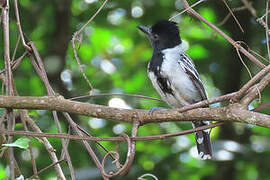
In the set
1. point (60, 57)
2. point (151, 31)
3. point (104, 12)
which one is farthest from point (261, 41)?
Answer: point (60, 57)

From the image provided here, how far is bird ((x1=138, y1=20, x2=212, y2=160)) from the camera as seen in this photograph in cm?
400

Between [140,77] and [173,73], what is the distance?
5.04 feet

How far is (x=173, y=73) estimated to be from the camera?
401 centimetres

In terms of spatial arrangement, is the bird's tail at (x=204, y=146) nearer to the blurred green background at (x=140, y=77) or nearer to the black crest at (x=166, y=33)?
the blurred green background at (x=140, y=77)

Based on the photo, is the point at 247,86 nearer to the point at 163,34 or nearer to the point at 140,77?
the point at 163,34

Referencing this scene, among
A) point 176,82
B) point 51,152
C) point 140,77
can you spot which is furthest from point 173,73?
point 51,152

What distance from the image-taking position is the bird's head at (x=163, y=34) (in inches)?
174

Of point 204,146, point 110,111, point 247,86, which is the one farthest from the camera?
point 204,146

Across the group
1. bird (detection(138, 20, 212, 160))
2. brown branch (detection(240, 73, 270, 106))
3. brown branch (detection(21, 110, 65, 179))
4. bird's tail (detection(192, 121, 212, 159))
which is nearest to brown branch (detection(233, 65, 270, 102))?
brown branch (detection(240, 73, 270, 106))

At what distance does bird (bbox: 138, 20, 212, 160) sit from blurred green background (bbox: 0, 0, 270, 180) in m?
0.62

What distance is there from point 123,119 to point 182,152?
2407 millimetres

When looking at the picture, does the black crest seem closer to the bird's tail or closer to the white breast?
the white breast

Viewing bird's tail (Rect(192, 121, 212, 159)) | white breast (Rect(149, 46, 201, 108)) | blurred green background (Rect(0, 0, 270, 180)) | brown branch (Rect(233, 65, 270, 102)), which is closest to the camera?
brown branch (Rect(233, 65, 270, 102))

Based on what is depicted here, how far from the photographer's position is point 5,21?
9.41 feet
